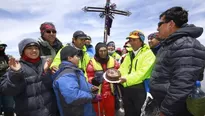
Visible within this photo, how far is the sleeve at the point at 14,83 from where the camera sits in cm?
332

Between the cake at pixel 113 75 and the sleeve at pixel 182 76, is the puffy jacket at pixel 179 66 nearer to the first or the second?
the sleeve at pixel 182 76

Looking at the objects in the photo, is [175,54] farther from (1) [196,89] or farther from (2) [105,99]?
(2) [105,99]

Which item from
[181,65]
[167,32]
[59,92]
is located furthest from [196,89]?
[59,92]

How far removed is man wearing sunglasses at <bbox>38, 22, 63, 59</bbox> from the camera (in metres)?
4.64

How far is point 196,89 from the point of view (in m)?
2.61

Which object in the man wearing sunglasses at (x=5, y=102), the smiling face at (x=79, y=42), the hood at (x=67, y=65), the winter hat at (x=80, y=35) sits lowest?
the man wearing sunglasses at (x=5, y=102)

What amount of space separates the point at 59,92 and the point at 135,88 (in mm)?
1918

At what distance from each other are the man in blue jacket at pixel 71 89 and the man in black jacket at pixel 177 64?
3.41 feet

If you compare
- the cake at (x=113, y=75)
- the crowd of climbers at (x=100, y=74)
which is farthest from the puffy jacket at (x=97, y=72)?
the cake at (x=113, y=75)

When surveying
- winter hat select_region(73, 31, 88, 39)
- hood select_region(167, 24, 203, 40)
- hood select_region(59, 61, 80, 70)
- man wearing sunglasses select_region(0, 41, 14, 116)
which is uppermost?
winter hat select_region(73, 31, 88, 39)

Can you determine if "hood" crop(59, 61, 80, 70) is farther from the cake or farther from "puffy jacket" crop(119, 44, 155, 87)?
"puffy jacket" crop(119, 44, 155, 87)

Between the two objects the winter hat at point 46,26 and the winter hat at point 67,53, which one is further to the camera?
the winter hat at point 46,26

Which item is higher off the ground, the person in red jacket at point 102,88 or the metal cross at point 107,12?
the metal cross at point 107,12

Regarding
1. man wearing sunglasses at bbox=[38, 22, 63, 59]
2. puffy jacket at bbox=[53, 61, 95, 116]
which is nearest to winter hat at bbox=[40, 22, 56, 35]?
man wearing sunglasses at bbox=[38, 22, 63, 59]
